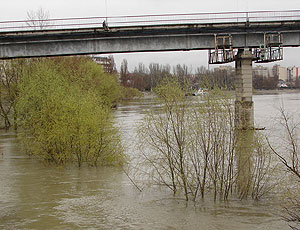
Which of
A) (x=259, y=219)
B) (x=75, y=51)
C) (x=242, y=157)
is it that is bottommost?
(x=259, y=219)

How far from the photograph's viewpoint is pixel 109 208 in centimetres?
1416

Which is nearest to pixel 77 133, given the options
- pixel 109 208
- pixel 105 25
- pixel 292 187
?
pixel 109 208

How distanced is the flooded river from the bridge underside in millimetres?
11564

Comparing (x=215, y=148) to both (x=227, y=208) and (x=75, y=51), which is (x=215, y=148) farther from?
(x=75, y=51)

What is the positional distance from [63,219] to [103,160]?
7.08 metres

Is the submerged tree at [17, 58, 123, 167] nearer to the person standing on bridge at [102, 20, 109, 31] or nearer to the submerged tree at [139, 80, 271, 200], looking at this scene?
the submerged tree at [139, 80, 271, 200]

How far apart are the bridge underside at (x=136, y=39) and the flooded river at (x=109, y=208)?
1156cm

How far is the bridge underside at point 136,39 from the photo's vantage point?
27.7m

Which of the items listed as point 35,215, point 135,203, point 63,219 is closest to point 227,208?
point 135,203

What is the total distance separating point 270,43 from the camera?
98.1 ft

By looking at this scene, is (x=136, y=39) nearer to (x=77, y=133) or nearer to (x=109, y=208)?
(x=77, y=133)

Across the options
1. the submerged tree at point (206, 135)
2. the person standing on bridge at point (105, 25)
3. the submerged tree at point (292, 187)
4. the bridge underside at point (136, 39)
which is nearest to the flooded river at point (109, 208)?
the submerged tree at point (292, 187)

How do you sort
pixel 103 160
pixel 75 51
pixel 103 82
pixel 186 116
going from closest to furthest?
pixel 186 116, pixel 103 160, pixel 75 51, pixel 103 82

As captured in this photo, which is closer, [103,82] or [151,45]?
[151,45]
